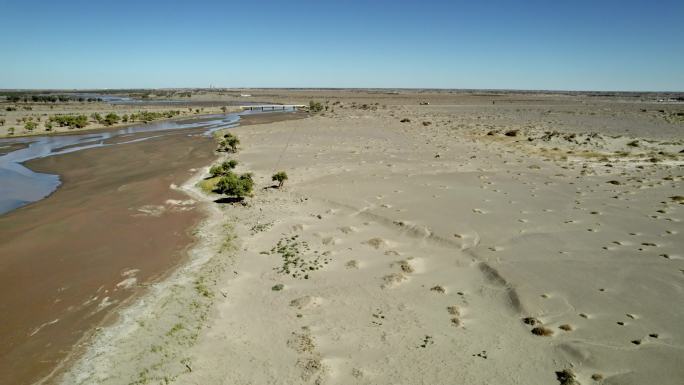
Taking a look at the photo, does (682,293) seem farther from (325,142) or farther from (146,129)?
(146,129)

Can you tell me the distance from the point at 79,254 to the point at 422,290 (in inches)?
472

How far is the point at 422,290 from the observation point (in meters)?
11.5

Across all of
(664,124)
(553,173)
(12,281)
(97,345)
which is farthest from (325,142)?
(664,124)

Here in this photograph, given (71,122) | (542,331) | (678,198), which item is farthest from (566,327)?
(71,122)

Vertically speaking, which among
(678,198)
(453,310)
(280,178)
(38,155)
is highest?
(678,198)

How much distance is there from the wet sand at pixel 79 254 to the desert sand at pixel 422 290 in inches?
36.4

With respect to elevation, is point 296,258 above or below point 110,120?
below

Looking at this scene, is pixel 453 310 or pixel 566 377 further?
pixel 453 310

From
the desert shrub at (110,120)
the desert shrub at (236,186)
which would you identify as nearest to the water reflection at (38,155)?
the desert shrub at (110,120)

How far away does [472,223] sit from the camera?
16438 mm

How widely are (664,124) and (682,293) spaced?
1837 inches

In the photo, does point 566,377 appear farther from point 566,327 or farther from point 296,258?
point 296,258

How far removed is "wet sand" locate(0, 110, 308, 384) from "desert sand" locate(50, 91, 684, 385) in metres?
0.92

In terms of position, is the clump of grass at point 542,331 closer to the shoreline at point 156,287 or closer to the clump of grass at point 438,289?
the clump of grass at point 438,289
